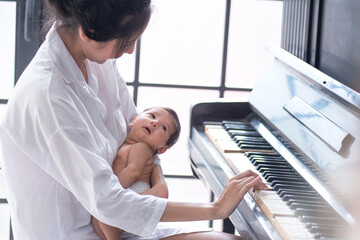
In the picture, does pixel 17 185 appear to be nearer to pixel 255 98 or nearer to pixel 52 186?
pixel 52 186

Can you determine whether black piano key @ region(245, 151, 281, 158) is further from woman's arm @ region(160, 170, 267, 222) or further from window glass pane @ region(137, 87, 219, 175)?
window glass pane @ region(137, 87, 219, 175)

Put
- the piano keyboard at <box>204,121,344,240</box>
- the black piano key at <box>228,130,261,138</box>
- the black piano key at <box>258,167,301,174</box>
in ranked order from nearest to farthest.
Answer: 1. the piano keyboard at <box>204,121,344,240</box>
2. the black piano key at <box>258,167,301,174</box>
3. the black piano key at <box>228,130,261,138</box>

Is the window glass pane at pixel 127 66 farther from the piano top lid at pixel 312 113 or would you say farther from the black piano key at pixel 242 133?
the black piano key at pixel 242 133

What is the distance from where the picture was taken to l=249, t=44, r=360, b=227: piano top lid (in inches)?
62.7

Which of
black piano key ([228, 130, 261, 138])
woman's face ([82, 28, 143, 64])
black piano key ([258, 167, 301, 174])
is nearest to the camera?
woman's face ([82, 28, 143, 64])

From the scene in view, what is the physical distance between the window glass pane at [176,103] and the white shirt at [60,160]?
156cm

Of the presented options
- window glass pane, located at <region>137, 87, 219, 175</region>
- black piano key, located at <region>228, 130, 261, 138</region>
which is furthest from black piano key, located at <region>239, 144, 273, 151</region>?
window glass pane, located at <region>137, 87, 219, 175</region>

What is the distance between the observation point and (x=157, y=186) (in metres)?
1.77

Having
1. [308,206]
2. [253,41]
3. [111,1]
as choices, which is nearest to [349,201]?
[308,206]

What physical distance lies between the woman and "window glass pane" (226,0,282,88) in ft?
5.42

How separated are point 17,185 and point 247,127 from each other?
0.97 meters

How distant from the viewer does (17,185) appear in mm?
1552

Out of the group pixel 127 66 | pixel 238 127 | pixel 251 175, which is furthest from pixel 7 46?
pixel 251 175

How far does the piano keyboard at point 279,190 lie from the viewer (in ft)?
4.44
